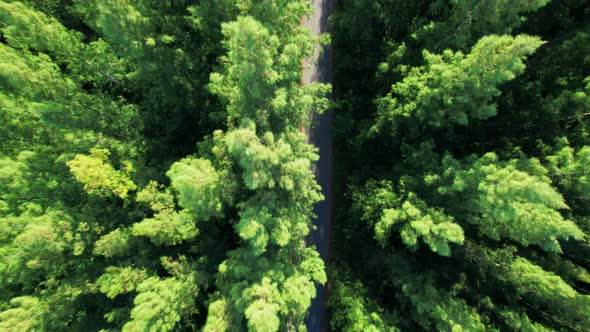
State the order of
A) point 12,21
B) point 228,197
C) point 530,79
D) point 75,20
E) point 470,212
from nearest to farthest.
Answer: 1. point 12,21
2. point 228,197
3. point 470,212
4. point 530,79
5. point 75,20

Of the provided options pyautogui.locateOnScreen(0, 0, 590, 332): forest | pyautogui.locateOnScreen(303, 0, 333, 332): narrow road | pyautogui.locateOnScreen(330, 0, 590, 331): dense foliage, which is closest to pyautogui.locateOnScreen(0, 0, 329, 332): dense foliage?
pyautogui.locateOnScreen(0, 0, 590, 332): forest

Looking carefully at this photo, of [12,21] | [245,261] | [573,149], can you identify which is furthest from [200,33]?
[573,149]

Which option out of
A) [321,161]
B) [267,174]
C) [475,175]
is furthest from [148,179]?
[475,175]

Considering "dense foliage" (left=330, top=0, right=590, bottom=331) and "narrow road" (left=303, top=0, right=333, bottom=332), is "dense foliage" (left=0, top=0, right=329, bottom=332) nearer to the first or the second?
"dense foliage" (left=330, top=0, right=590, bottom=331)

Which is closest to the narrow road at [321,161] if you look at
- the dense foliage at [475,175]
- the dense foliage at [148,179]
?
the dense foliage at [475,175]

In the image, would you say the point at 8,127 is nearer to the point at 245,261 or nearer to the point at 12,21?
the point at 12,21
